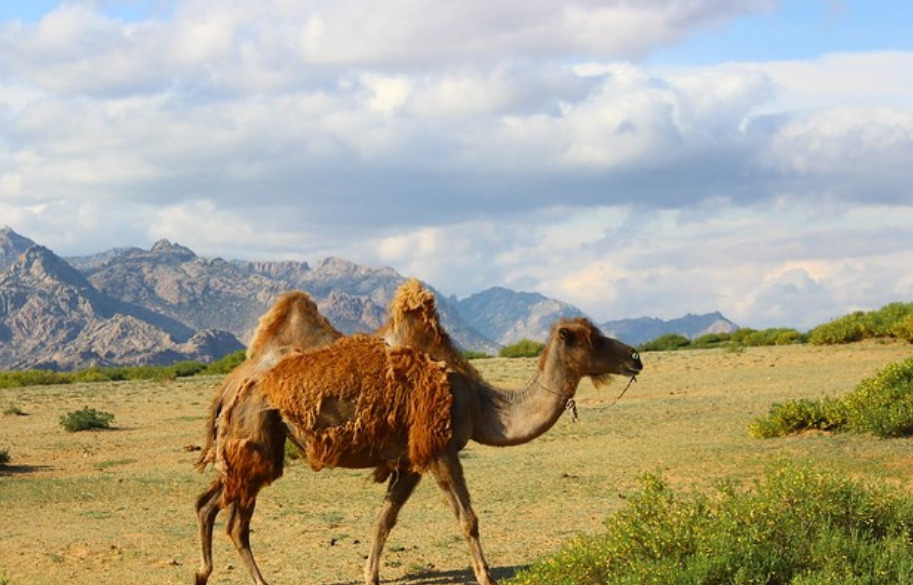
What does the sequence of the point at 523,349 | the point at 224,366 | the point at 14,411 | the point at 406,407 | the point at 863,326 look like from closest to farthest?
the point at 406,407, the point at 14,411, the point at 863,326, the point at 523,349, the point at 224,366

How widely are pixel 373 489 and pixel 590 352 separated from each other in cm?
734

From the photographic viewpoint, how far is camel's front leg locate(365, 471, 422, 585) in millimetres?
10742

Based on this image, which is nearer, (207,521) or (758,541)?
(758,541)

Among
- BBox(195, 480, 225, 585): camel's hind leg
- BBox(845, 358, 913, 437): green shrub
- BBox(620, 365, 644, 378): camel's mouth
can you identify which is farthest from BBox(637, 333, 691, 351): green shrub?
BBox(195, 480, 225, 585): camel's hind leg

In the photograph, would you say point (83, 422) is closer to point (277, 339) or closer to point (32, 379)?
point (277, 339)

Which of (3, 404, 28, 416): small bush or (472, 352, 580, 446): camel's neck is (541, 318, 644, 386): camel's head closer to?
(472, 352, 580, 446): camel's neck

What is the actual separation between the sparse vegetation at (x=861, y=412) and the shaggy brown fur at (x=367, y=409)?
981 cm

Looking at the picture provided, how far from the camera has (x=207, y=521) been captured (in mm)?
10844

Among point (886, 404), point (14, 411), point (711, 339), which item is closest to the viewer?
point (886, 404)

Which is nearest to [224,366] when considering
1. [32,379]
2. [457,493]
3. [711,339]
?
[32,379]

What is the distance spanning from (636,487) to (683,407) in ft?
31.2

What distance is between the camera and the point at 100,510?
16438mm

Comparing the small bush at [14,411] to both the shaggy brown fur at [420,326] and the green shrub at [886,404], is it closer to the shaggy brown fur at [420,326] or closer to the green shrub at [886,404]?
the green shrub at [886,404]

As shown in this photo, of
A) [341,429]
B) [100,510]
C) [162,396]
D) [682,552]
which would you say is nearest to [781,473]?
[682,552]
